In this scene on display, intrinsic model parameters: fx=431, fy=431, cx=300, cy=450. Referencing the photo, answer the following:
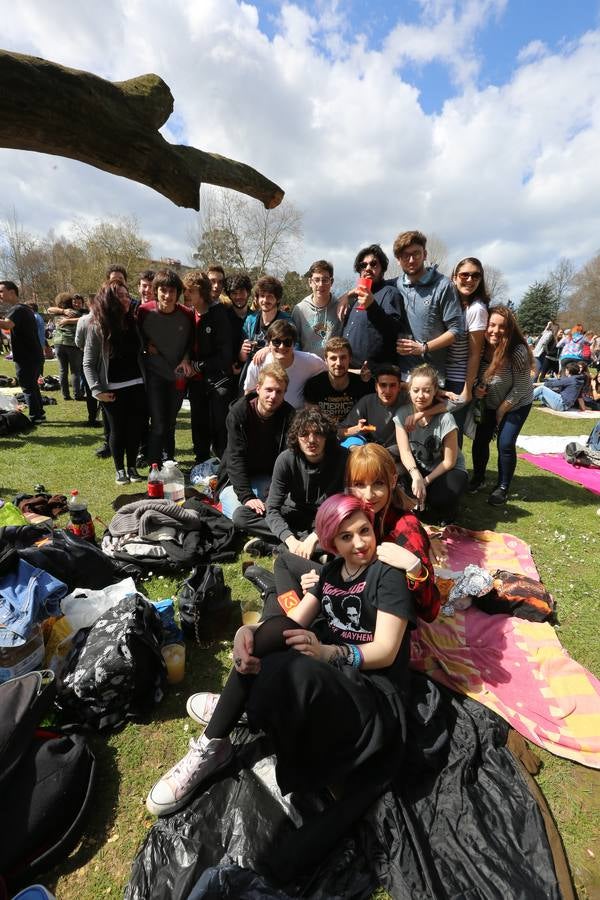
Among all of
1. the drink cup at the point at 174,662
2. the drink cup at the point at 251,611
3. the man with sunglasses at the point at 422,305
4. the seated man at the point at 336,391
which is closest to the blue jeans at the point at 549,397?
the man with sunglasses at the point at 422,305

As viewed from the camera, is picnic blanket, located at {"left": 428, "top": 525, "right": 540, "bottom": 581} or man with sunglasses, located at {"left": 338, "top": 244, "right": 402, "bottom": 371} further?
man with sunglasses, located at {"left": 338, "top": 244, "right": 402, "bottom": 371}

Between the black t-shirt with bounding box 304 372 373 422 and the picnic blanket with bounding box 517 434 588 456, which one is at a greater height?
the black t-shirt with bounding box 304 372 373 422

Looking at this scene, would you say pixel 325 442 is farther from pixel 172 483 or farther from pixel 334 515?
pixel 172 483

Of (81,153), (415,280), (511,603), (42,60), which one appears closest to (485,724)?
(511,603)

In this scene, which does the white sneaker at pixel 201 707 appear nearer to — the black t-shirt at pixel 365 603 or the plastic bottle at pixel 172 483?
the black t-shirt at pixel 365 603

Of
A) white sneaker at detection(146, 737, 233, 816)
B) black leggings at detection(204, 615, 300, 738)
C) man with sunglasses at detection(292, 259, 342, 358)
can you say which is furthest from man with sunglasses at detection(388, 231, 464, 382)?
white sneaker at detection(146, 737, 233, 816)

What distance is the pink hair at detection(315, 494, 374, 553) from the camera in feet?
6.76

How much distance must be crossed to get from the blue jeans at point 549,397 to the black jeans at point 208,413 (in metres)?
8.28

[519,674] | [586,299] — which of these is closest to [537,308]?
[586,299]

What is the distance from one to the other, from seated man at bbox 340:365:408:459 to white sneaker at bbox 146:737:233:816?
270 cm

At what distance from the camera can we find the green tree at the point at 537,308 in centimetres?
3378

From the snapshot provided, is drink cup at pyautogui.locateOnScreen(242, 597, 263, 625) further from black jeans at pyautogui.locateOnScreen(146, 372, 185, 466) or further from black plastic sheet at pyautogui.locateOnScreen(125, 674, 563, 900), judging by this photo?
black jeans at pyautogui.locateOnScreen(146, 372, 185, 466)

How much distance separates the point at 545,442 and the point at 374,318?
514 cm

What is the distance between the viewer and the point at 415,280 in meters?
4.23
